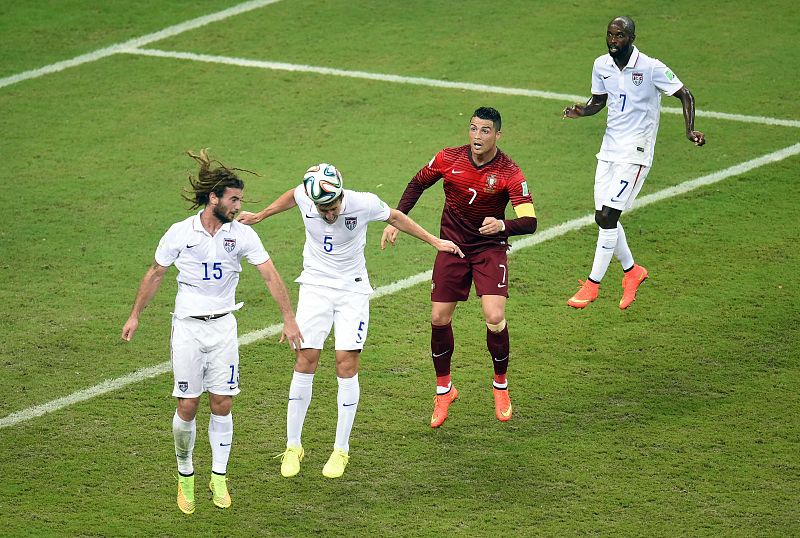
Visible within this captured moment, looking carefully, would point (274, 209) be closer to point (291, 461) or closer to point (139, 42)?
point (291, 461)

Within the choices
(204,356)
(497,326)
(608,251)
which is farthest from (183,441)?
(608,251)

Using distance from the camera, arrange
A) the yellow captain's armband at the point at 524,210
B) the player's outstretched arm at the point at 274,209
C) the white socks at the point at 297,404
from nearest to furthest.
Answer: the white socks at the point at 297,404, the player's outstretched arm at the point at 274,209, the yellow captain's armband at the point at 524,210

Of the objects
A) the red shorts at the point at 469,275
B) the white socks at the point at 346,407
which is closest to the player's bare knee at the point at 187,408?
the white socks at the point at 346,407

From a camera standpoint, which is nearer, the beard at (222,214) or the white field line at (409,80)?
the beard at (222,214)

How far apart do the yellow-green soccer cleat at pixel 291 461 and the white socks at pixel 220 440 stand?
1.75 ft

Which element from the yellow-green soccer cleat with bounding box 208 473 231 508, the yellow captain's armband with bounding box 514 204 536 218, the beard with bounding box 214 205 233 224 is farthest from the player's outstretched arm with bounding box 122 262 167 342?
the yellow captain's armband with bounding box 514 204 536 218

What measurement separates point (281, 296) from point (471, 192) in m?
2.21

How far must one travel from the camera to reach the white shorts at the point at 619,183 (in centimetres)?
1280

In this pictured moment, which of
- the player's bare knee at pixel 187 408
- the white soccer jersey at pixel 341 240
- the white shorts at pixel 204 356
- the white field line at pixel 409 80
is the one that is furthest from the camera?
the white field line at pixel 409 80

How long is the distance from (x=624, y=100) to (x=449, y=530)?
204 inches

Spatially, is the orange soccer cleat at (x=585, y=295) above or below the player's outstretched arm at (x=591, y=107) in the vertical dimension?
below

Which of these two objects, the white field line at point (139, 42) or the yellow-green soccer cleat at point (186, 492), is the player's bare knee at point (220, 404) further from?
the white field line at point (139, 42)

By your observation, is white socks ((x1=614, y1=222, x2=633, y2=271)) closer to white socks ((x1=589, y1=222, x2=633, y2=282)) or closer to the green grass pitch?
white socks ((x1=589, y1=222, x2=633, y2=282))

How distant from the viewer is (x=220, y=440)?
9.73 metres
